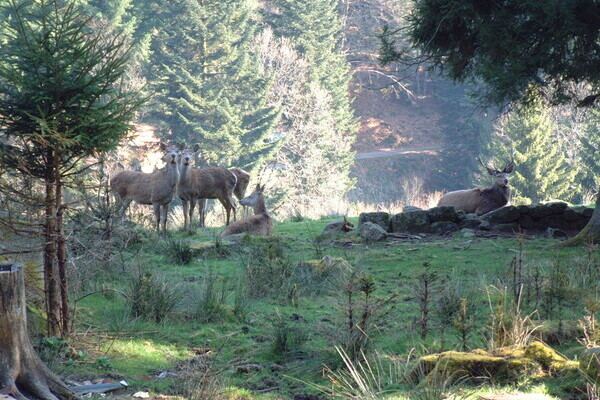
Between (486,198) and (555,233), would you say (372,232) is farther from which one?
(486,198)

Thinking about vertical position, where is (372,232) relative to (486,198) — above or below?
below

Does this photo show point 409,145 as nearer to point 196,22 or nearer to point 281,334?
point 196,22

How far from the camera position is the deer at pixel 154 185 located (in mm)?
17609

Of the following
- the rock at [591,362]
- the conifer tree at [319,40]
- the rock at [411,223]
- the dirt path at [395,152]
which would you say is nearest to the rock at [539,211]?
the rock at [411,223]

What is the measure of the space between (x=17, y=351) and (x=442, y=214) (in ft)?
37.9

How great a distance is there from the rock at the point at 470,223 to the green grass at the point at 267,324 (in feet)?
7.00

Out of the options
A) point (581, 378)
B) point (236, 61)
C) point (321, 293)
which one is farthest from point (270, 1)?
point (581, 378)

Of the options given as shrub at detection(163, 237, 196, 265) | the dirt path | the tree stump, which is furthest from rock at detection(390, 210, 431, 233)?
the dirt path

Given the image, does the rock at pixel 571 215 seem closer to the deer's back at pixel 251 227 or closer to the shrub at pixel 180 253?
the deer's back at pixel 251 227

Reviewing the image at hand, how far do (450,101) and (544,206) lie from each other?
178ft

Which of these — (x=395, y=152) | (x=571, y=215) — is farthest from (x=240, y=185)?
(x=395, y=152)

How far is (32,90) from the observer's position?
702 centimetres

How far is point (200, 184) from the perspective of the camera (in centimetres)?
1973

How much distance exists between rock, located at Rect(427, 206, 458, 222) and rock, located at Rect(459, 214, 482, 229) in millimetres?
186
